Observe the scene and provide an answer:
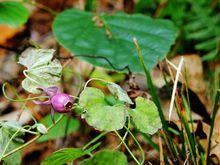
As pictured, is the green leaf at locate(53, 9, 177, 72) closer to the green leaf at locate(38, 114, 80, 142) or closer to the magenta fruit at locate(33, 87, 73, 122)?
the green leaf at locate(38, 114, 80, 142)

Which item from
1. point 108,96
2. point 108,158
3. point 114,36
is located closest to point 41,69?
point 108,158

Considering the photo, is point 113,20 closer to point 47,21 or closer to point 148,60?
point 148,60

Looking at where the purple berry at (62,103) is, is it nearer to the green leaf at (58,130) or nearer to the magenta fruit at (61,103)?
the magenta fruit at (61,103)

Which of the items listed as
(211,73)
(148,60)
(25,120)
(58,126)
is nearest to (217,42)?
(211,73)

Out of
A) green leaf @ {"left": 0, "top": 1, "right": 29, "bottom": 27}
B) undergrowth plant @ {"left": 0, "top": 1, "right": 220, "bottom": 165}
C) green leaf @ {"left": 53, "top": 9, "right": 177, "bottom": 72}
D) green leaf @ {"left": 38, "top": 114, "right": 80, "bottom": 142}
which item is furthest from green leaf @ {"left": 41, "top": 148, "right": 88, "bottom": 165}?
green leaf @ {"left": 0, "top": 1, "right": 29, "bottom": 27}

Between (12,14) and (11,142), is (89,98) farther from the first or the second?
(12,14)

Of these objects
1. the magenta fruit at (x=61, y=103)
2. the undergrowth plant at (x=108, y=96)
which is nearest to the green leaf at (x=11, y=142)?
the undergrowth plant at (x=108, y=96)
